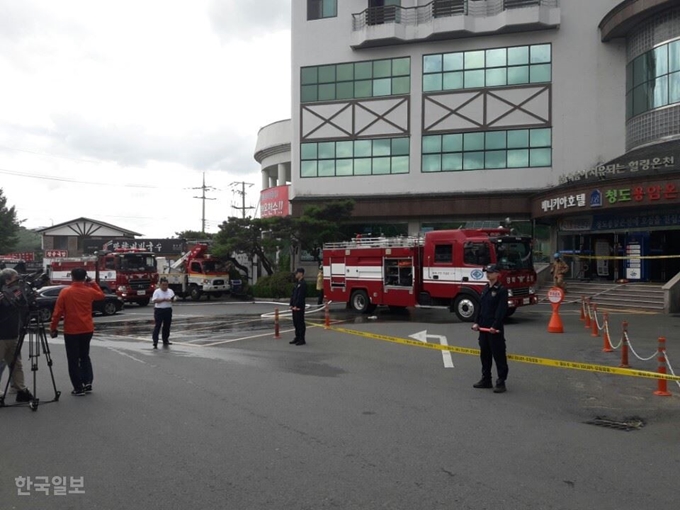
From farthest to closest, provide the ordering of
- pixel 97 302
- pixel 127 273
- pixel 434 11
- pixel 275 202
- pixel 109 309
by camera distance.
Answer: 1. pixel 275 202
2. pixel 434 11
3. pixel 127 273
4. pixel 109 309
5. pixel 97 302

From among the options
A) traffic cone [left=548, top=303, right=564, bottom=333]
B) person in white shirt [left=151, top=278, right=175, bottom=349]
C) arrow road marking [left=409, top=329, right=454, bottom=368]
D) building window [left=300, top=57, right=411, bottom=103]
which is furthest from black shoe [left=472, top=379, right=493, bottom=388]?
building window [left=300, top=57, right=411, bottom=103]

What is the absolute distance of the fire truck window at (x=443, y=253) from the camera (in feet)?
58.4

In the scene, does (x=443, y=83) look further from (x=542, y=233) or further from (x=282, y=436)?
(x=282, y=436)

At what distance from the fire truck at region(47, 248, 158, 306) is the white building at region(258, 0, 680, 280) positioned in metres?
9.88

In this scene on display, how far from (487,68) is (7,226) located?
5677cm

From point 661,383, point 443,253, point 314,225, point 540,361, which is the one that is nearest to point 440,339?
point 443,253

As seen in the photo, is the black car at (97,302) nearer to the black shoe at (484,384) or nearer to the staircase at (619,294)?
the black shoe at (484,384)

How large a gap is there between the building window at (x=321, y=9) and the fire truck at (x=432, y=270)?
20.0m

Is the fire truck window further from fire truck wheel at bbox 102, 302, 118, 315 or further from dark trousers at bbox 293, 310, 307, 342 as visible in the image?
fire truck wheel at bbox 102, 302, 118, 315

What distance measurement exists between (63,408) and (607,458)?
6316 mm

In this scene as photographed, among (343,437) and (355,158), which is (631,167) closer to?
(355,158)

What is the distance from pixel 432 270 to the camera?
18312mm

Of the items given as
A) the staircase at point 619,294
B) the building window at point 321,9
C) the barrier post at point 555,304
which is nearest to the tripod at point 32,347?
the barrier post at point 555,304

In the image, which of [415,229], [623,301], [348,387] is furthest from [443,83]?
[348,387]
